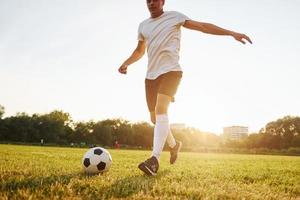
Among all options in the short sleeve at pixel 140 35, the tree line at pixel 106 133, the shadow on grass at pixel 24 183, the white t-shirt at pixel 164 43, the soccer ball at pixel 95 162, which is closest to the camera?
the shadow on grass at pixel 24 183

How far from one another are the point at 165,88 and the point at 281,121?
109 meters

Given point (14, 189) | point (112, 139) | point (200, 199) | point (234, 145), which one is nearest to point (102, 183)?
point (14, 189)

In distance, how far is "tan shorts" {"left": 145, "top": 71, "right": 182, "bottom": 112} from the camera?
15.3 ft

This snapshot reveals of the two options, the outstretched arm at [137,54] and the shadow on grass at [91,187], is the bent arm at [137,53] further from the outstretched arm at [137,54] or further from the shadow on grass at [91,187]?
the shadow on grass at [91,187]

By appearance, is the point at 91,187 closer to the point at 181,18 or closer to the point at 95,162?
the point at 95,162

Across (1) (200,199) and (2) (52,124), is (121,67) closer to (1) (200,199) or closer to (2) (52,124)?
(1) (200,199)

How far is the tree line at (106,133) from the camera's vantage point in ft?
289

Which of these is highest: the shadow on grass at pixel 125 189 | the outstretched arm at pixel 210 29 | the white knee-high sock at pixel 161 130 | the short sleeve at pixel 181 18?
A: the short sleeve at pixel 181 18

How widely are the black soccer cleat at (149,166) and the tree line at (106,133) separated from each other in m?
84.0

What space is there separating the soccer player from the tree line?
8336 centimetres

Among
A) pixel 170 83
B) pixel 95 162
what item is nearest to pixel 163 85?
pixel 170 83

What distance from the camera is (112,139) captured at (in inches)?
3802

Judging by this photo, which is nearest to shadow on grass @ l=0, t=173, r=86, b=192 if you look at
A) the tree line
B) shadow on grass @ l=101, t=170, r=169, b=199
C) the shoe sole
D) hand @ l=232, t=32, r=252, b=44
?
shadow on grass @ l=101, t=170, r=169, b=199

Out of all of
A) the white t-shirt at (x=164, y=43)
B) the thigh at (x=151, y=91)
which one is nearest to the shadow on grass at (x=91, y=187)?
the thigh at (x=151, y=91)
